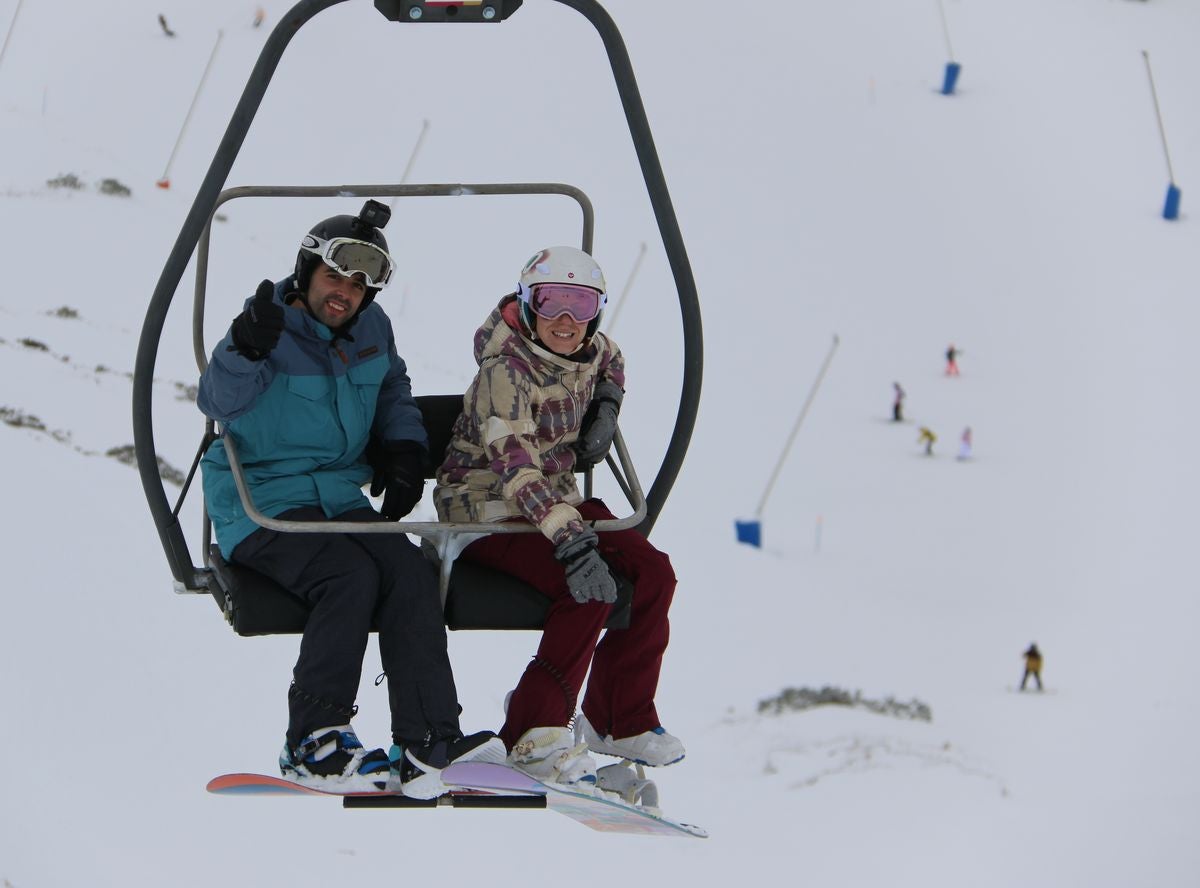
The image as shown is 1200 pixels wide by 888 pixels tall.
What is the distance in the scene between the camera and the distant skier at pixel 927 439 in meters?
22.6

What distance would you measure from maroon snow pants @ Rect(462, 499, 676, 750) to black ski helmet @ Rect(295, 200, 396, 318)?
73cm

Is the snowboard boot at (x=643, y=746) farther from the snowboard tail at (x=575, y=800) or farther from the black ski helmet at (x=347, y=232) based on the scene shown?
the black ski helmet at (x=347, y=232)

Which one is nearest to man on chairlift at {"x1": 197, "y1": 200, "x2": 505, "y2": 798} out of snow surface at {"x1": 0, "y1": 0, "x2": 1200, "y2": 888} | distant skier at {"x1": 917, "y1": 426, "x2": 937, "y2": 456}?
snow surface at {"x1": 0, "y1": 0, "x2": 1200, "y2": 888}

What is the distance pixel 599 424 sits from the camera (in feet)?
15.3

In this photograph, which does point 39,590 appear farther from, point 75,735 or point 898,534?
point 898,534

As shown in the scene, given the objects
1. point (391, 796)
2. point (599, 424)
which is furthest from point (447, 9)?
point (391, 796)

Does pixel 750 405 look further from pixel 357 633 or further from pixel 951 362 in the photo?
pixel 357 633

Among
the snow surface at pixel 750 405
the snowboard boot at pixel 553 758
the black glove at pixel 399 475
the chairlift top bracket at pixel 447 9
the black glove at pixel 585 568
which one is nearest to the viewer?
the chairlift top bracket at pixel 447 9

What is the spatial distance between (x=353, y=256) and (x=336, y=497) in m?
0.59

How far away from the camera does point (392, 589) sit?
13.9 ft

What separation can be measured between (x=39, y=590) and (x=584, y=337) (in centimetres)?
738

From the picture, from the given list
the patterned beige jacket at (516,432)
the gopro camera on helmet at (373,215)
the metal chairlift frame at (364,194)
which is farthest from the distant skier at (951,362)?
the gopro camera on helmet at (373,215)

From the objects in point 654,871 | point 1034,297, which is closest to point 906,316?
point 1034,297

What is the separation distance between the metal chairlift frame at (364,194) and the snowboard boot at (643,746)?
53cm
